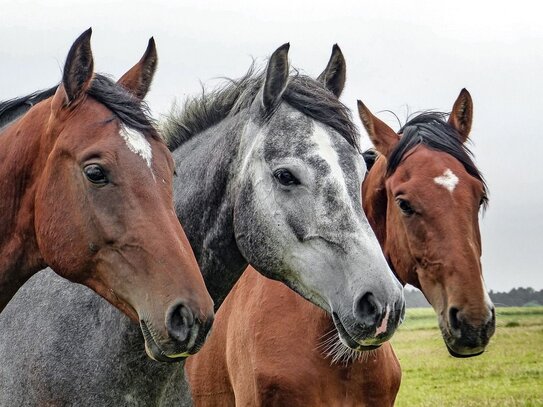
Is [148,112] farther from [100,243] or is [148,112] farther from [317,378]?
[317,378]

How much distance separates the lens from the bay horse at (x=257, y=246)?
4926mm

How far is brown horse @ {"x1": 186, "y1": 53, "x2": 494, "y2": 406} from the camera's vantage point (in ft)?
20.7

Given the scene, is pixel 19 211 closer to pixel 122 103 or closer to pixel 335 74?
pixel 122 103

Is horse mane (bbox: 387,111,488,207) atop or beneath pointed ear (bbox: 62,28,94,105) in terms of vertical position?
beneath

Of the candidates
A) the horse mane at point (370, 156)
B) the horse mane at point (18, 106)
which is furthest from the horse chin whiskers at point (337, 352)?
the horse mane at point (18, 106)

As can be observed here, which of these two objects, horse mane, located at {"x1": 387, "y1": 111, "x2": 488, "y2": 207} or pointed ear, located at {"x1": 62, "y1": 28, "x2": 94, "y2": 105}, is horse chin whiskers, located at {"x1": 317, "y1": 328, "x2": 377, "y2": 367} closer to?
horse mane, located at {"x1": 387, "y1": 111, "x2": 488, "y2": 207}

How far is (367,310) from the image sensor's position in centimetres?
471

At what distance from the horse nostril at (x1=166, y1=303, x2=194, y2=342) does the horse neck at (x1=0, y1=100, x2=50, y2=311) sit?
3.32 feet

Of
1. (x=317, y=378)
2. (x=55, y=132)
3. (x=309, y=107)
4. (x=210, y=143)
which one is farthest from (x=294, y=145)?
(x=317, y=378)

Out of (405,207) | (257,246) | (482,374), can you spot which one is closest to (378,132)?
(405,207)

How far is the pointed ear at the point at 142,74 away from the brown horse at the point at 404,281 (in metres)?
2.19

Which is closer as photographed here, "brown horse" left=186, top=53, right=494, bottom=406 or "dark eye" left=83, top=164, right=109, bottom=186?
"dark eye" left=83, top=164, right=109, bottom=186

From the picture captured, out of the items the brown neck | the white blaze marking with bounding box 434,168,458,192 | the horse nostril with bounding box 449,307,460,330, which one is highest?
the white blaze marking with bounding box 434,168,458,192

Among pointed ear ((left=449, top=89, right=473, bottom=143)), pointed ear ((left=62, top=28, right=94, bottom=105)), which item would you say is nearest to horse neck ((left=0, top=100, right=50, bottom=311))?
pointed ear ((left=62, top=28, right=94, bottom=105))
